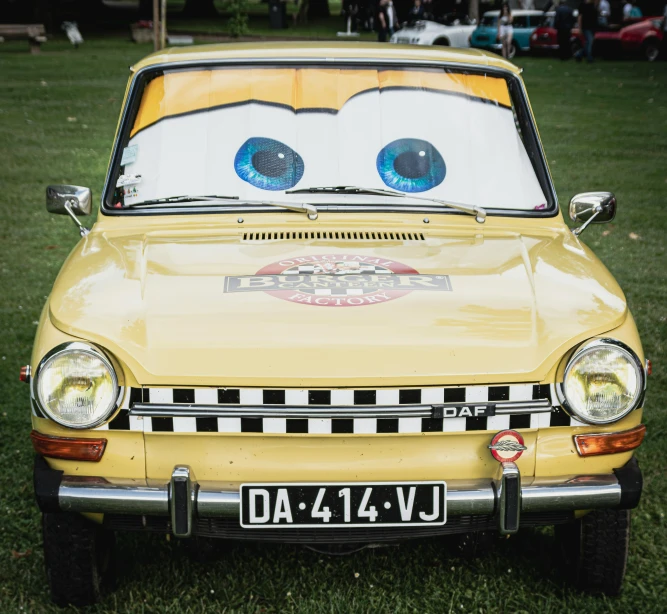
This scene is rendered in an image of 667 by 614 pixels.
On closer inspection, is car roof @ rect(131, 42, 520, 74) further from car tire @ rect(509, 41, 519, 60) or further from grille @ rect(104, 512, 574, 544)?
car tire @ rect(509, 41, 519, 60)

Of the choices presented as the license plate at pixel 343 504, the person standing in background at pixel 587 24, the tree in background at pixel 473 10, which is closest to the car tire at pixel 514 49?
the person standing in background at pixel 587 24

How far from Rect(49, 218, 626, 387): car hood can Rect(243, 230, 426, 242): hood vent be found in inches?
0.9

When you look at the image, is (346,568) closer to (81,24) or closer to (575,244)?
Answer: (575,244)

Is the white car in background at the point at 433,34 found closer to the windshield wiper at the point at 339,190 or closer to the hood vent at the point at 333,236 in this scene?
the windshield wiper at the point at 339,190

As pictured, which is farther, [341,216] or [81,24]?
[81,24]

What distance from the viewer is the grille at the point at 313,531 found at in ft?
9.52

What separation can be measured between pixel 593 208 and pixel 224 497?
6.81 feet

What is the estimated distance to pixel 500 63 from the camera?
13.8 ft

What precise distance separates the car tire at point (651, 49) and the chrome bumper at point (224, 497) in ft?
86.8

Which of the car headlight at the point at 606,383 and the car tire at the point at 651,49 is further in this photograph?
the car tire at the point at 651,49

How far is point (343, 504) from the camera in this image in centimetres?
285

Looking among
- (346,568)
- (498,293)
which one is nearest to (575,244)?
(498,293)

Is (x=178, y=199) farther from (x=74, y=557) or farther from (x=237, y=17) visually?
(x=237, y=17)

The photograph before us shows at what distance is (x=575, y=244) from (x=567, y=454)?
3.49ft
